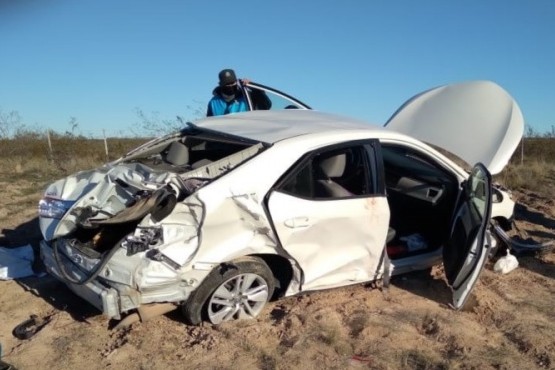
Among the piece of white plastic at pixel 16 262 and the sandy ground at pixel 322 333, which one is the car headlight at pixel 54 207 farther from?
the piece of white plastic at pixel 16 262

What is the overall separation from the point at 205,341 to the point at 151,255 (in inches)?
31.0

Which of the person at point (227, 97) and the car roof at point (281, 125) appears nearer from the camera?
the car roof at point (281, 125)

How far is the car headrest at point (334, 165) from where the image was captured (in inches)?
177

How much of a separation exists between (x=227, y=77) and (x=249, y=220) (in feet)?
10.1

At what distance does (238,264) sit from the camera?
3949 mm

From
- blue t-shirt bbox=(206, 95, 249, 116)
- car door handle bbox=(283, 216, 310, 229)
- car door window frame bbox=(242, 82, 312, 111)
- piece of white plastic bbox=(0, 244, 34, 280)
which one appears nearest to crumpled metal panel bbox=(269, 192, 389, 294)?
car door handle bbox=(283, 216, 310, 229)

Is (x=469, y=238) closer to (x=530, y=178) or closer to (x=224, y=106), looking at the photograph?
(x=224, y=106)

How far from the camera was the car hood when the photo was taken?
570 cm

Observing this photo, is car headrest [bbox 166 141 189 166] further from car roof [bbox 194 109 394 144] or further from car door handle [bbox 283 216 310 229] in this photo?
car door handle [bbox 283 216 310 229]

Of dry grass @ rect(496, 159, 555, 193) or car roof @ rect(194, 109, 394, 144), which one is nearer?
car roof @ rect(194, 109, 394, 144)

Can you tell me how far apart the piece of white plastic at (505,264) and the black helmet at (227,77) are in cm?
365

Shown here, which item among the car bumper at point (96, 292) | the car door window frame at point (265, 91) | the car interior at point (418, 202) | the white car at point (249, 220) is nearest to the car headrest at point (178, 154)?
the white car at point (249, 220)

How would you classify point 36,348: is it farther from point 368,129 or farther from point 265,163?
point 368,129

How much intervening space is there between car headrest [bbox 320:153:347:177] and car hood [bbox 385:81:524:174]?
174cm
